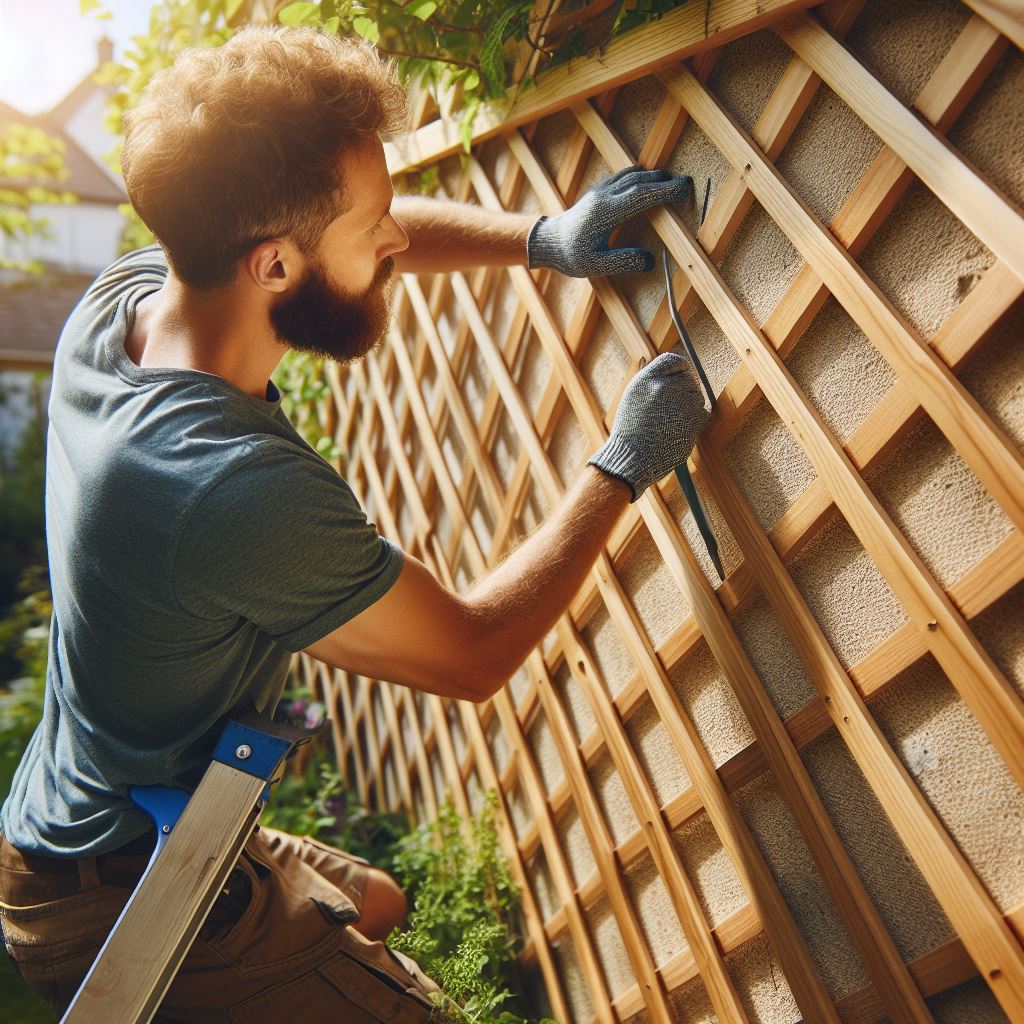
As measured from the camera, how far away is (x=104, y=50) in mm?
11680

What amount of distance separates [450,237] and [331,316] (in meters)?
0.41

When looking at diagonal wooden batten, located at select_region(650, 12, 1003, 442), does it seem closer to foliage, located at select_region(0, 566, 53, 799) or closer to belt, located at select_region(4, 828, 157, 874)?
belt, located at select_region(4, 828, 157, 874)

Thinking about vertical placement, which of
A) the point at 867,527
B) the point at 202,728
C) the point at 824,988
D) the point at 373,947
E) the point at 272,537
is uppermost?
the point at 272,537

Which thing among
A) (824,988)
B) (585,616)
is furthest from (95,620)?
(824,988)

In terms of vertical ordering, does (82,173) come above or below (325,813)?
above

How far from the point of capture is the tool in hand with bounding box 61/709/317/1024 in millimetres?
1028

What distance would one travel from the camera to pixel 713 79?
4.12 ft

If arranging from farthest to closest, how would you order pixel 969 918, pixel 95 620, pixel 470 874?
pixel 470 874 → pixel 95 620 → pixel 969 918

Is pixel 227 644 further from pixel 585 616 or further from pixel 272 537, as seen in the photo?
pixel 585 616

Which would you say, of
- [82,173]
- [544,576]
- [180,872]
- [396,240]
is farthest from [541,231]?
[82,173]

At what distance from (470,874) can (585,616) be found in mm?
727

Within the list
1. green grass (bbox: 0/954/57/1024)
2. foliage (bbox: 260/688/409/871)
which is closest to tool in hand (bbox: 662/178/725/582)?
foliage (bbox: 260/688/409/871)

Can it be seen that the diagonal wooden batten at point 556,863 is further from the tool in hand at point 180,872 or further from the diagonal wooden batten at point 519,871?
the tool in hand at point 180,872

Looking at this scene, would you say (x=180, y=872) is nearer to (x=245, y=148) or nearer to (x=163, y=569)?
(x=163, y=569)
